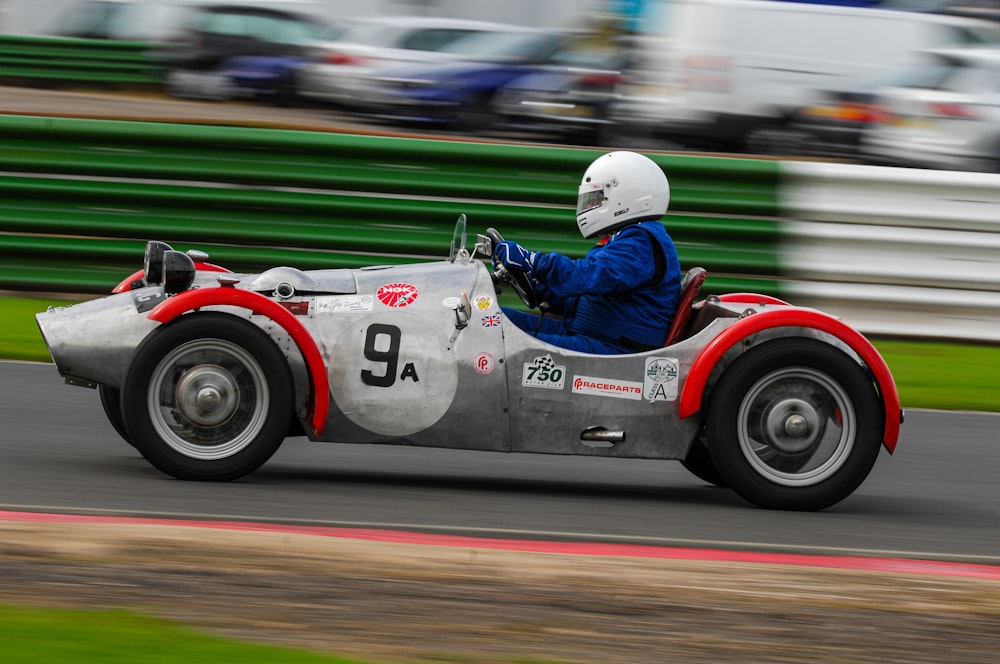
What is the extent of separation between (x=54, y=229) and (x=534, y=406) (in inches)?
211

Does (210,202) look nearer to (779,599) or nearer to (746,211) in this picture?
(746,211)

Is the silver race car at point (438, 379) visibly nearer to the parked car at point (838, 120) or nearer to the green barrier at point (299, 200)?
the green barrier at point (299, 200)

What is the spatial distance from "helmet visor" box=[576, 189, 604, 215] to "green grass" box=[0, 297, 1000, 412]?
11.3 ft

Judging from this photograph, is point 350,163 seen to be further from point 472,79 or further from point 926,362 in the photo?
point 472,79

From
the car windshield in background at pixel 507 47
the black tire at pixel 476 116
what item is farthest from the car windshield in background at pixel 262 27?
the black tire at pixel 476 116

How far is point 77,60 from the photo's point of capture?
2294 centimetres

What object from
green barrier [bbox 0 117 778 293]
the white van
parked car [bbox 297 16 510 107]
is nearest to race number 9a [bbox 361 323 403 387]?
green barrier [bbox 0 117 778 293]

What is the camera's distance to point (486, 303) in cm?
584

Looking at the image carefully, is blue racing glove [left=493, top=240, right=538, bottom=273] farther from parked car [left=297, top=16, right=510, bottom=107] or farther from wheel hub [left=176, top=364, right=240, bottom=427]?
parked car [left=297, top=16, right=510, bottom=107]

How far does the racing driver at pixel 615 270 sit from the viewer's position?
5984 millimetres

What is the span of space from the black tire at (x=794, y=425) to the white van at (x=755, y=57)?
10.2m

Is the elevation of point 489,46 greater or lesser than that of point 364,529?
greater

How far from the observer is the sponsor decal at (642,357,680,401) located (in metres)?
5.87

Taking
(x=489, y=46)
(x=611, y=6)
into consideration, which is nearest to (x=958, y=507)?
(x=489, y=46)
